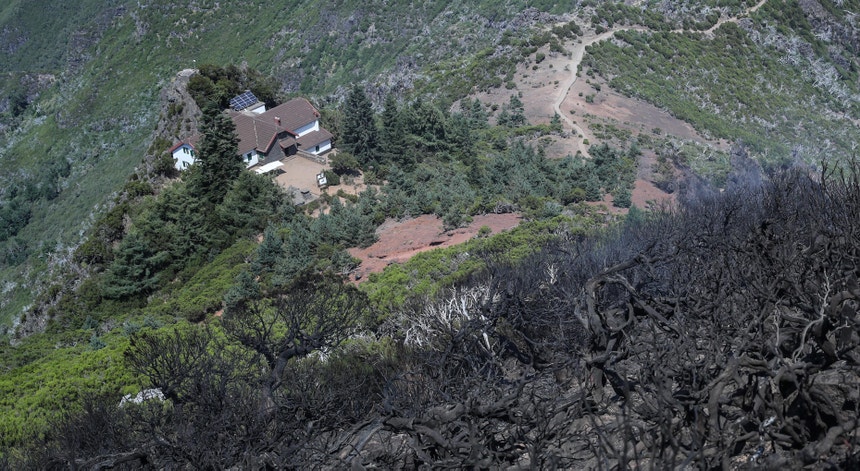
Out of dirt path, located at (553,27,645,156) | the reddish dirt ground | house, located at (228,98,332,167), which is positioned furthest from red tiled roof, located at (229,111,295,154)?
dirt path, located at (553,27,645,156)

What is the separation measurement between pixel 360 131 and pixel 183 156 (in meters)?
10.5

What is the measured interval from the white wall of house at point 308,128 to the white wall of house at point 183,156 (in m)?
5.55

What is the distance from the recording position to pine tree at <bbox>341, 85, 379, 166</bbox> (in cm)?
3609

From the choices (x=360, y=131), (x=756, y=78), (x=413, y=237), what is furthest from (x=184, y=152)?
(x=756, y=78)

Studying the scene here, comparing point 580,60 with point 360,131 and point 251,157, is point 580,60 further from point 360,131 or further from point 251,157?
A: point 251,157

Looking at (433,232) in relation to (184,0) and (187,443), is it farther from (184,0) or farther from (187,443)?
(184,0)

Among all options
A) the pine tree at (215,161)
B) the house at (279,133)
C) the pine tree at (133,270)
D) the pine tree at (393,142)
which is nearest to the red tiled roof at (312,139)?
the house at (279,133)

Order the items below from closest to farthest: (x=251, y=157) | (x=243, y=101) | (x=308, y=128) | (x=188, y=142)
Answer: (x=251, y=157), (x=188, y=142), (x=308, y=128), (x=243, y=101)

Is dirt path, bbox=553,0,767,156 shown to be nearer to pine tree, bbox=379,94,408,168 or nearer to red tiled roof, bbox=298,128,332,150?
pine tree, bbox=379,94,408,168

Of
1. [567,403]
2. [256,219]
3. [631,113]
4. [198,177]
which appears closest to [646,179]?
[631,113]

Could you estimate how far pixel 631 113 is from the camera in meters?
45.9

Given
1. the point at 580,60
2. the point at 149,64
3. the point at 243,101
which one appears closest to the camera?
the point at 243,101

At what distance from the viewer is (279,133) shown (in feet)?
129

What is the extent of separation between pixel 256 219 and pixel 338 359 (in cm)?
1637
